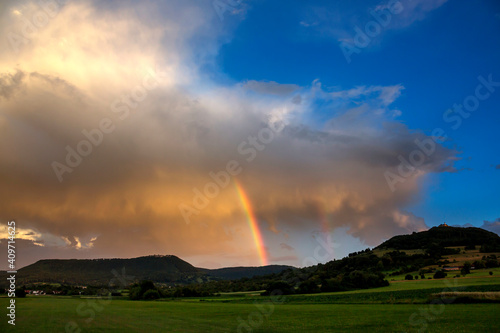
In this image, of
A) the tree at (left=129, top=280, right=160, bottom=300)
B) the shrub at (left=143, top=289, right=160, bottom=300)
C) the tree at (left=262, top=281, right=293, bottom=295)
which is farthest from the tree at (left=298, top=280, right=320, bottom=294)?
the tree at (left=129, top=280, right=160, bottom=300)

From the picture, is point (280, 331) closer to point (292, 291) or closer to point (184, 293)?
point (292, 291)

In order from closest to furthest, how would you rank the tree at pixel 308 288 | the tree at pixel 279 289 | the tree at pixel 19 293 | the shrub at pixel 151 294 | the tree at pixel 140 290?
the tree at pixel 19 293
the tree at pixel 308 288
the tree at pixel 279 289
the shrub at pixel 151 294
the tree at pixel 140 290

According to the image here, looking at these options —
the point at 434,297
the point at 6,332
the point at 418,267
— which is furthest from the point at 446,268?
the point at 6,332

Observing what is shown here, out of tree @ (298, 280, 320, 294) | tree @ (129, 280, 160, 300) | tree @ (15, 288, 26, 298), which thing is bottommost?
tree @ (298, 280, 320, 294)

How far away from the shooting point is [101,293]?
174 meters

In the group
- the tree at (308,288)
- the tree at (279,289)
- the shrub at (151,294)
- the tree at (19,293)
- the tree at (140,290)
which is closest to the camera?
the tree at (19,293)

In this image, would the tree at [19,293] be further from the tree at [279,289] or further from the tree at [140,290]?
the tree at [279,289]

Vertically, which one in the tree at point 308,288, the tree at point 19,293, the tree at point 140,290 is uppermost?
the tree at point 19,293

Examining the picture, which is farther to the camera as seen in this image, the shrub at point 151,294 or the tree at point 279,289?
the shrub at point 151,294

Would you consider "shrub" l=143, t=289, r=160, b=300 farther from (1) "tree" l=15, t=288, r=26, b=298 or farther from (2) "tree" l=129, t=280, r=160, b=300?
(1) "tree" l=15, t=288, r=26, b=298

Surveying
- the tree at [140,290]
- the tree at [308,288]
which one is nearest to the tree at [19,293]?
the tree at [140,290]

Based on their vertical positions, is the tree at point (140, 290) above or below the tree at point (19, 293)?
below

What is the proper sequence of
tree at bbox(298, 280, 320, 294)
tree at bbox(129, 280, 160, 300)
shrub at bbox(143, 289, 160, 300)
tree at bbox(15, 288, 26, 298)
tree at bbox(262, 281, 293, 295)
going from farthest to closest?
tree at bbox(129, 280, 160, 300) → shrub at bbox(143, 289, 160, 300) → tree at bbox(262, 281, 293, 295) → tree at bbox(298, 280, 320, 294) → tree at bbox(15, 288, 26, 298)

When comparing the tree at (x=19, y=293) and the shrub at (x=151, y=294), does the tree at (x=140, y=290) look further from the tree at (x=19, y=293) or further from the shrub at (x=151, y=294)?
the tree at (x=19, y=293)
